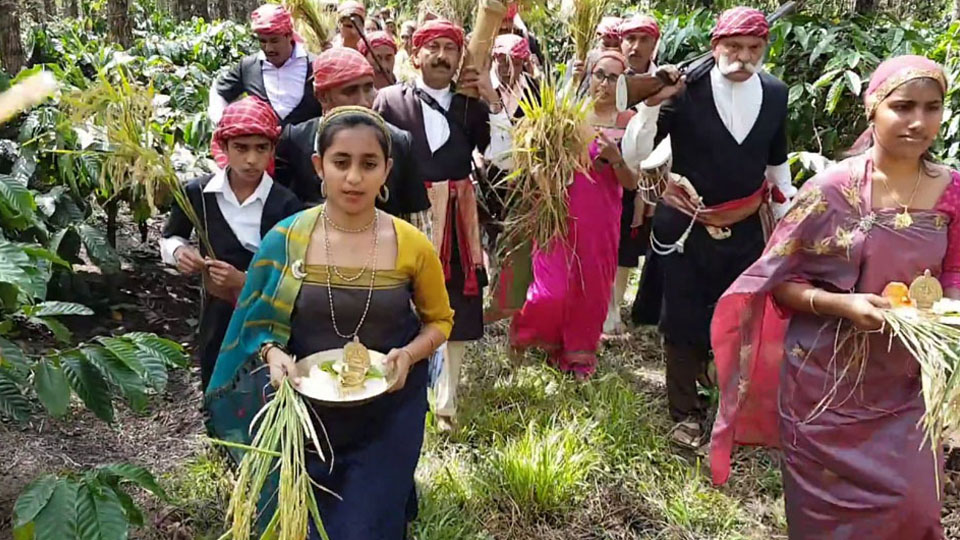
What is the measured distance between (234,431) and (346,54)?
1.41 m

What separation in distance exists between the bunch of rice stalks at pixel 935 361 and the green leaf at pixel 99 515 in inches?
77.3

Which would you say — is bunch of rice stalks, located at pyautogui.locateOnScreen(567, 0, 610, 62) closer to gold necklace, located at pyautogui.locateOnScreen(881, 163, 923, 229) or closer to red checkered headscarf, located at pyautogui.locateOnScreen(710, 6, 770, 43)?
red checkered headscarf, located at pyautogui.locateOnScreen(710, 6, 770, 43)

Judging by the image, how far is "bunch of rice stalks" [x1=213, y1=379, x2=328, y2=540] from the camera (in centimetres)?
217

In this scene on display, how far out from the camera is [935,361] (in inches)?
88.0

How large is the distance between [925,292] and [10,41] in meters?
5.16

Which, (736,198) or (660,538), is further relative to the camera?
(736,198)

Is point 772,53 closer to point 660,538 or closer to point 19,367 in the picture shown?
point 660,538

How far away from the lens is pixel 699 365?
4102 mm

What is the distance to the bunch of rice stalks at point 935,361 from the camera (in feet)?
7.25

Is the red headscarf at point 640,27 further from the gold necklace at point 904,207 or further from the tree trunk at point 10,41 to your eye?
the tree trunk at point 10,41

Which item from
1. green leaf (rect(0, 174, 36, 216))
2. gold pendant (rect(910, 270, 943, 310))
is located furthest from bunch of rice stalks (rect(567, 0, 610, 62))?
green leaf (rect(0, 174, 36, 216))

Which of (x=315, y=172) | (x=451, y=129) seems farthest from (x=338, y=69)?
(x=451, y=129)

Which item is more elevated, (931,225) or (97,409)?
(931,225)

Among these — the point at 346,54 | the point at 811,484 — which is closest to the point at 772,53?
the point at 346,54
